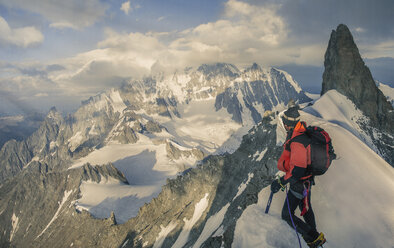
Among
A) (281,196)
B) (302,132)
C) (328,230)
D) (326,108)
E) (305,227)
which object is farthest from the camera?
(326,108)

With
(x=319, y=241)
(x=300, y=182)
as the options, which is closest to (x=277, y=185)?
(x=300, y=182)

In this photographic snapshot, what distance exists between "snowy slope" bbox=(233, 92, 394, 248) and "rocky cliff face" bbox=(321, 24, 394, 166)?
32471mm

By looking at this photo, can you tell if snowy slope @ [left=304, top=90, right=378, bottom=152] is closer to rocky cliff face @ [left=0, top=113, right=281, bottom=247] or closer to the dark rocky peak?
the dark rocky peak

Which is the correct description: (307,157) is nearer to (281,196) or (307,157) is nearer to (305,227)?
(305,227)

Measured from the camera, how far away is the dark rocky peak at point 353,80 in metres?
45.8

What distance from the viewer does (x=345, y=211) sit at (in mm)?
10172

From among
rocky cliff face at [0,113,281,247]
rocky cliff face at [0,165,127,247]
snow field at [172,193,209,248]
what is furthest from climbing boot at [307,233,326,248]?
A: rocky cliff face at [0,165,127,247]

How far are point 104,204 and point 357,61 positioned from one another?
171m

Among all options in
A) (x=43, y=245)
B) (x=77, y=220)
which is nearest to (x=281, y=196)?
(x=77, y=220)

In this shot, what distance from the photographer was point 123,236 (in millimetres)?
81000

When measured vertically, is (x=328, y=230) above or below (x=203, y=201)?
above

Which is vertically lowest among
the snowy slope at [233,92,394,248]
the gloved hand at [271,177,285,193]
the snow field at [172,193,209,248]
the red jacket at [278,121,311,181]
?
the snow field at [172,193,209,248]

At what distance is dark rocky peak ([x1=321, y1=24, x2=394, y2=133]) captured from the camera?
45.8 metres

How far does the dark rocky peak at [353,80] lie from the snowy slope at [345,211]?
132 feet
